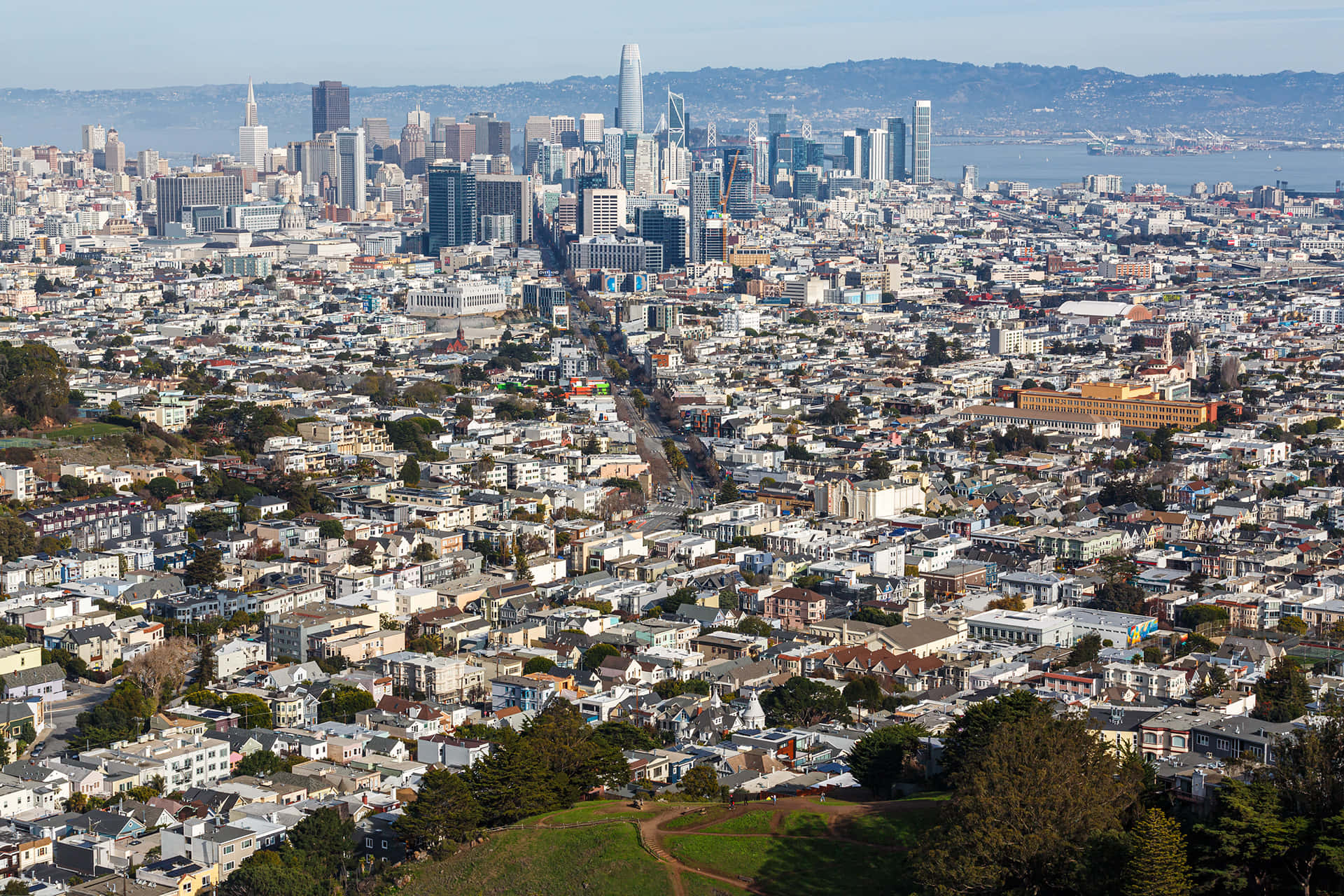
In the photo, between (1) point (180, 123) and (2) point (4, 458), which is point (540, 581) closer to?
(2) point (4, 458)

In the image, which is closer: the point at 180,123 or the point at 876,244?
the point at 876,244

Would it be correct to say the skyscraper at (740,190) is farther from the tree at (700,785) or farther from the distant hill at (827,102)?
the distant hill at (827,102)

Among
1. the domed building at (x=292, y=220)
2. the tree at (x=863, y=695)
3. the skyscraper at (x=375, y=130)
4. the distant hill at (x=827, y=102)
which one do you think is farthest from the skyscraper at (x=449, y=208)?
the distant hill at (x=827, y=102)

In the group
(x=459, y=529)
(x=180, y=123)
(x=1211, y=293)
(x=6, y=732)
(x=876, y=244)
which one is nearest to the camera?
(x=6, y=732)

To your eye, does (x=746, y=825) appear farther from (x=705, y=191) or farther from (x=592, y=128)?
A: (x=592, y=128)

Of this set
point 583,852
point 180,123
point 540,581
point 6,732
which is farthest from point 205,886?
point 180,123

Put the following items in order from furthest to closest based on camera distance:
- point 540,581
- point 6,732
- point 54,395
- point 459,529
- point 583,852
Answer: point 54,395, point 459,529, point 540,581, point 6,732, point 583,852
